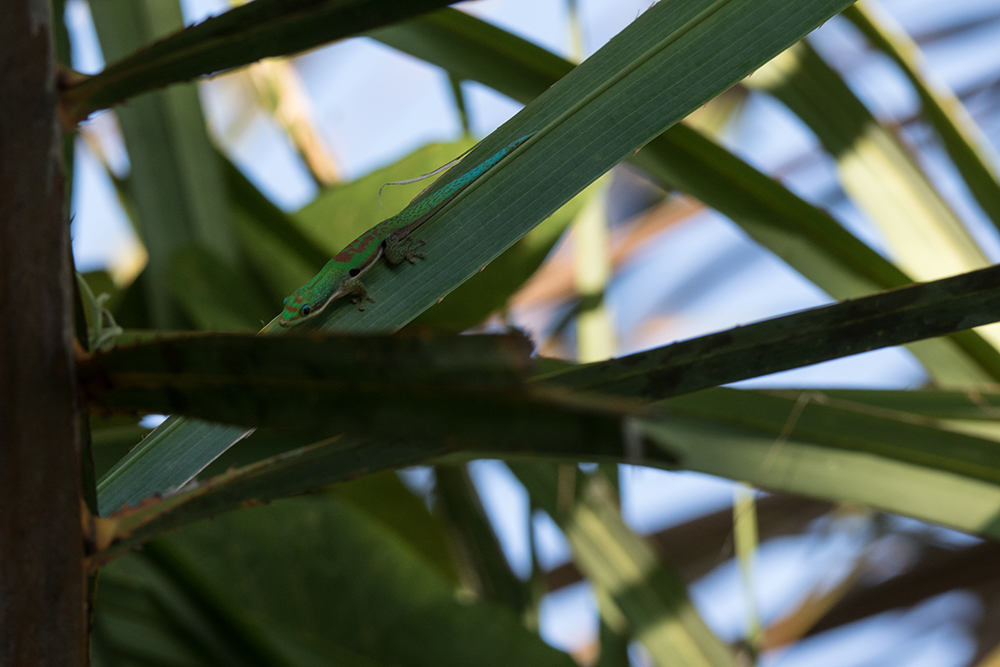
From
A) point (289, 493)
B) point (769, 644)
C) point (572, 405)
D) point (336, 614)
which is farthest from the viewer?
point (769, 644)

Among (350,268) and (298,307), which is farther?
(350,268)

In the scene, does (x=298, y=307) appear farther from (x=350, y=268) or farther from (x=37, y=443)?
(x=37, y=443)

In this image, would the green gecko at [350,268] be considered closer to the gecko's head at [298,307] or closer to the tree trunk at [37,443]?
the gecko's head at [298,307]

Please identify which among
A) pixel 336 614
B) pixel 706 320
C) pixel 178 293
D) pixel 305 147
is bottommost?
pixel 336 614

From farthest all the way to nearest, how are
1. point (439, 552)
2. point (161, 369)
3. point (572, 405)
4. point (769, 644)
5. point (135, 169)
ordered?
point (769, 644) < point (439, 552) < point (135, 169) < point (161, 369) < point (572, 405)

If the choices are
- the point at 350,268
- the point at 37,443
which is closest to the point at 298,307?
the point at 350,268

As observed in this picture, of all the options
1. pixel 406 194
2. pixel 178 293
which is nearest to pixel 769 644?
pixel 406 194

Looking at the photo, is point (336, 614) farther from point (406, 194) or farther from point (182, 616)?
point (406, 194)

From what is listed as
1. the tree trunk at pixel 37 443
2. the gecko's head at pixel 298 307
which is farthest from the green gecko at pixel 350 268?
the tree trunk at pixel 37 443

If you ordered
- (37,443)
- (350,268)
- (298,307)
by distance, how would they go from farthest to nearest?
(350,268) < (298,307) < (37,443)
